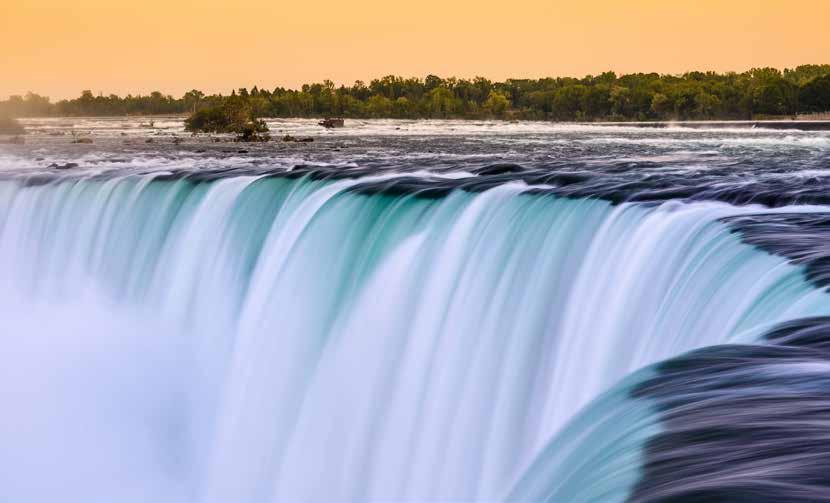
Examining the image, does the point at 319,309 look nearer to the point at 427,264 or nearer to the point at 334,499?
the point at 427,264

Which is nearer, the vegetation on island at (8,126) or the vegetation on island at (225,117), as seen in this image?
the vegetation on island at (8,126)

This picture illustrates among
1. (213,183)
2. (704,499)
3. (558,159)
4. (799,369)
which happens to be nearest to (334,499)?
(799,369)

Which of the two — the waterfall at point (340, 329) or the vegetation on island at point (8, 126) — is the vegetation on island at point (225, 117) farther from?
the waterfall at point (340, 329)

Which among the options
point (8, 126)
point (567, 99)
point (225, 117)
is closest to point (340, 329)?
point (225, 117)

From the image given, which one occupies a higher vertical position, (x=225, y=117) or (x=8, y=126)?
(x=225, y=117)

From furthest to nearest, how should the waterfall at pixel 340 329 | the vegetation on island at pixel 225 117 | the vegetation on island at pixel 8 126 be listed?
the vegetation on island at pixel 225 117, the vegetation on island at pixel 8 126, the waterfall at pixel 340 329

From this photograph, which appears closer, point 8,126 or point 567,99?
point 8,126

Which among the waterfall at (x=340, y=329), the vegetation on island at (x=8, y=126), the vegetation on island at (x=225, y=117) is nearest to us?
the waterfall at (x=340, y=329)

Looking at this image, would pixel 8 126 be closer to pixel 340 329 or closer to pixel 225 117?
pixel 225 117

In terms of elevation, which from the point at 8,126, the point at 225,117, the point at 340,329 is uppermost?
the point at 225,117
